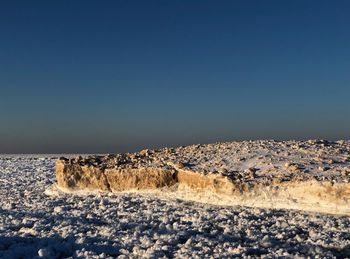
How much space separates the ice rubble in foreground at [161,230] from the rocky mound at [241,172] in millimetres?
602

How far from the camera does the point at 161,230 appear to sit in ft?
34.8

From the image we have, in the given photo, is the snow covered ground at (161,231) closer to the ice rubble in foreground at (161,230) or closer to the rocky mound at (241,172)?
the ice rubble in foreground at (161,230)

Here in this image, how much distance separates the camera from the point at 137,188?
53.6 feet

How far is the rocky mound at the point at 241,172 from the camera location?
12.9 m

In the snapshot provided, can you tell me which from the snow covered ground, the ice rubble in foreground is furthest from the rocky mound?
the snow covered ground

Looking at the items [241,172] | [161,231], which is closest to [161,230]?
[161,231]

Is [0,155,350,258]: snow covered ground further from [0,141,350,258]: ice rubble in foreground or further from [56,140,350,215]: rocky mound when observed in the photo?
[56,140,350,215]: rocky mound

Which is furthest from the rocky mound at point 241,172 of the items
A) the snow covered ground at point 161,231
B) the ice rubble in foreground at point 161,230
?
the snow covered ground at point 161,231

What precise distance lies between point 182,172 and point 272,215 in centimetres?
402

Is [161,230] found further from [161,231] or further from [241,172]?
[241,172]

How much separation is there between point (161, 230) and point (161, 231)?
9cm

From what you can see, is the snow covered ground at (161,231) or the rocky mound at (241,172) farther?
the rocky mound at (241,172)

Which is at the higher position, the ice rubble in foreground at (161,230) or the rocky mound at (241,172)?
the rocky mound at (241,172)

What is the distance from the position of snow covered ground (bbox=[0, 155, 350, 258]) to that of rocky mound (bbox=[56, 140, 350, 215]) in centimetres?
71
